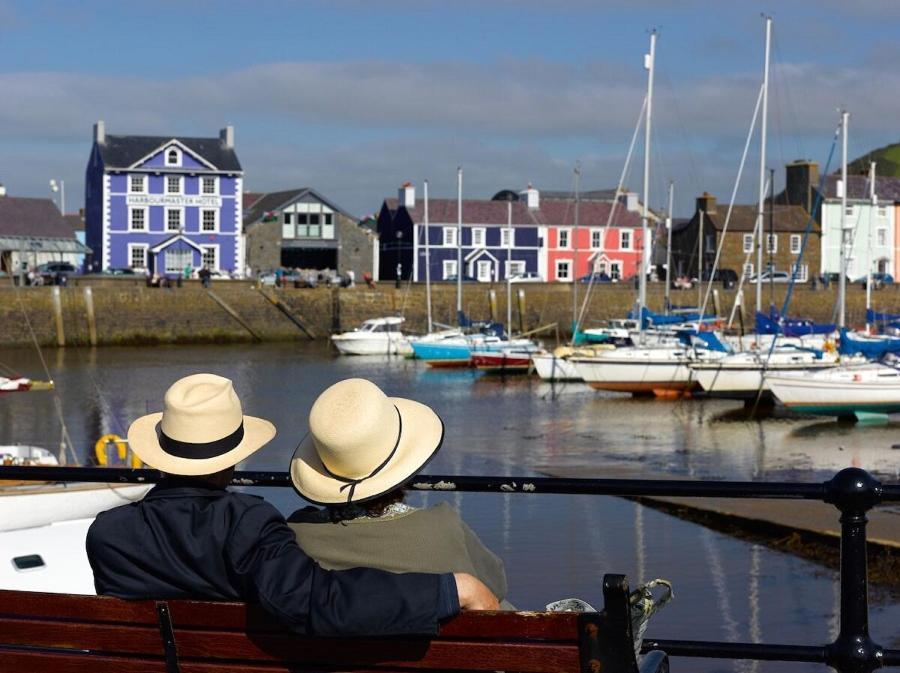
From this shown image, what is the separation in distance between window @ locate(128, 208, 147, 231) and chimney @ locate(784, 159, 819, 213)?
1542 inches

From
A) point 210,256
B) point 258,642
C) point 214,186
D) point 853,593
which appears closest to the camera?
point 258,642

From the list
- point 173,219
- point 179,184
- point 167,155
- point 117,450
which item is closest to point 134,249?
point 173,219

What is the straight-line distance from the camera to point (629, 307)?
67.3m

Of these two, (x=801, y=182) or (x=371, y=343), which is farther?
(x=801, y=182)

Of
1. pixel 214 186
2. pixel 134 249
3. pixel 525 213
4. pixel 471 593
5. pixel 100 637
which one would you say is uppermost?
pixel 214 186

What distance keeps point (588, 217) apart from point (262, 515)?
79258 millimetres

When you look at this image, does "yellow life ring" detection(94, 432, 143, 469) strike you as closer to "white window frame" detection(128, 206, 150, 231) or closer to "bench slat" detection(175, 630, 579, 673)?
"bench slat" detection(175, 630, 579, 673)

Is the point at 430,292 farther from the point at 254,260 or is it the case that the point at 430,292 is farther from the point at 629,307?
the point at 254,260

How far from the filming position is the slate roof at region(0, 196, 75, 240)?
69.0m

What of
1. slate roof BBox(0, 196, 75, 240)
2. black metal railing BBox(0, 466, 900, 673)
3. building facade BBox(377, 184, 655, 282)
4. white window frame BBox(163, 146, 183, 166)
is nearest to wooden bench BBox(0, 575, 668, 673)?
black metal railing BBox(0, 466, 900, 673)

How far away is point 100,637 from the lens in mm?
3094

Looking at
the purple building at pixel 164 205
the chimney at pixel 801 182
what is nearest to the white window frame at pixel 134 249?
the purple building at pixel 164 205

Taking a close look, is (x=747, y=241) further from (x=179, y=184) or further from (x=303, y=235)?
(x=179, y=184)

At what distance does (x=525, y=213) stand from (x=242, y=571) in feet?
258
